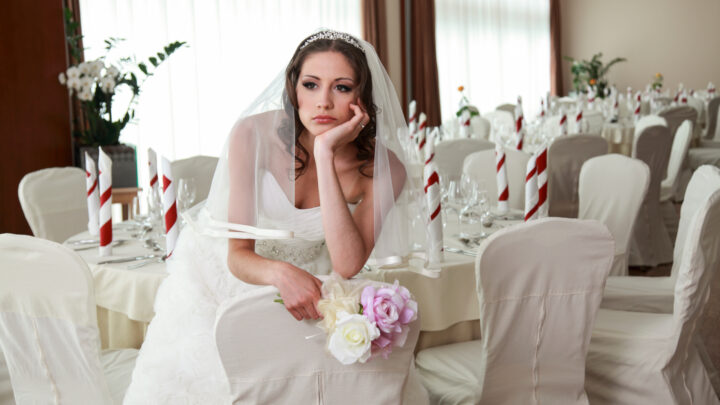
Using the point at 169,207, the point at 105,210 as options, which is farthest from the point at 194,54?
the point at 169,207

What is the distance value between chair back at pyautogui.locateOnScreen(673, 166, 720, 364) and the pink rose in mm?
1249

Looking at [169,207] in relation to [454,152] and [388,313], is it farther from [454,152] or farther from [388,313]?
[454,152]

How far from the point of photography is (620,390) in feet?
7.44

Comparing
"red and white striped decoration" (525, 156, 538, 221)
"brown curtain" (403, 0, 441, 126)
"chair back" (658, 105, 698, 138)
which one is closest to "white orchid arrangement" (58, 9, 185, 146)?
"red and white striped decoration" (525, 156, 538, 221)

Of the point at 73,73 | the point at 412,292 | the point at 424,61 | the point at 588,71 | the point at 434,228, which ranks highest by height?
the point at 424,61

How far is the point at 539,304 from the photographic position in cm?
188

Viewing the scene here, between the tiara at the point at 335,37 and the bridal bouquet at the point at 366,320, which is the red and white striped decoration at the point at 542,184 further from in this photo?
the bridal bouquet at the point at 366,320

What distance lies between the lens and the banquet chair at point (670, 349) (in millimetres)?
2123

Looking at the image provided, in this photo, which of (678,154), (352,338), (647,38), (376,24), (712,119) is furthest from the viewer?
(647,38)

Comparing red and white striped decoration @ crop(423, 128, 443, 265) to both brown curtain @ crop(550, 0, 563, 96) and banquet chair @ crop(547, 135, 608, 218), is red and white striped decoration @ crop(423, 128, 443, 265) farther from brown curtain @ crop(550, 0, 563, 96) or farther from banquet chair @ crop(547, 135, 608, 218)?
brown curtain @ crop(550, 0, 563, 96)

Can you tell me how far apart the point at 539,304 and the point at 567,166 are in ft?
10.4

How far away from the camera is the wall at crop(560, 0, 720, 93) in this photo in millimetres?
12594

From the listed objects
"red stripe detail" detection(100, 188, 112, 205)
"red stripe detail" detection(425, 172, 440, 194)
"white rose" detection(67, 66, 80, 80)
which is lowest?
"red stripe detail" detection(100, 188, 112, 205)

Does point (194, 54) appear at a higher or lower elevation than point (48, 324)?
higher
